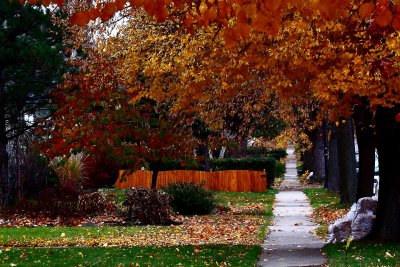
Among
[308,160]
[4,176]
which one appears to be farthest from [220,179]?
[308,160]

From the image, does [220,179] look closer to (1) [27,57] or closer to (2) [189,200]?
(2) [189,200]

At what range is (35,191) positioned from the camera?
28156 mm

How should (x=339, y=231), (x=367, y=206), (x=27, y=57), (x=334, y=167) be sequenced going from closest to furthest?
(x=339, y=231), (x=367, y=206), (x=27, y=57), (x=334, y=167)

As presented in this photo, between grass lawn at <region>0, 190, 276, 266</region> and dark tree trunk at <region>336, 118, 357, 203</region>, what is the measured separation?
3.61m

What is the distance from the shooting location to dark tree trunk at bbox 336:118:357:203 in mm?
28562

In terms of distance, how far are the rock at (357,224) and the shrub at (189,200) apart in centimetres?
935

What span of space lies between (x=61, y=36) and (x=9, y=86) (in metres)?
2.05

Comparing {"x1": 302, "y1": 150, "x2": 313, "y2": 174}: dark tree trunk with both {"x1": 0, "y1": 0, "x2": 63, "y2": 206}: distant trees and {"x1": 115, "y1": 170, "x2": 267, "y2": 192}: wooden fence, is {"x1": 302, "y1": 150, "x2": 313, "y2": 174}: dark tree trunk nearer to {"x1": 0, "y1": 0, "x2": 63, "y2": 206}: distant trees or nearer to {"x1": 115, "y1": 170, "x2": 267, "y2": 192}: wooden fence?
{"x1": 115, "y1": 170, "x2": 267, "y2": 192}: wooden fence

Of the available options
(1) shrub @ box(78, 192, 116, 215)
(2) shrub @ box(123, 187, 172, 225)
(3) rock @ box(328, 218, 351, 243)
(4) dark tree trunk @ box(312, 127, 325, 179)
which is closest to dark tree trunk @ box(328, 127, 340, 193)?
(4) dark tree trunk @ box(312, 127, 325, 179)

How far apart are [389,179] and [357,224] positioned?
1088 mm

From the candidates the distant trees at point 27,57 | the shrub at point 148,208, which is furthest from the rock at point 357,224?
the distant trees at point 27,57

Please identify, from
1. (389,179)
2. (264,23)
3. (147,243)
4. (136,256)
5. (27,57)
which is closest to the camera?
(264,23)

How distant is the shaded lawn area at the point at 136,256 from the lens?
13641 mm

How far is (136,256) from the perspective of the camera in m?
14.6
